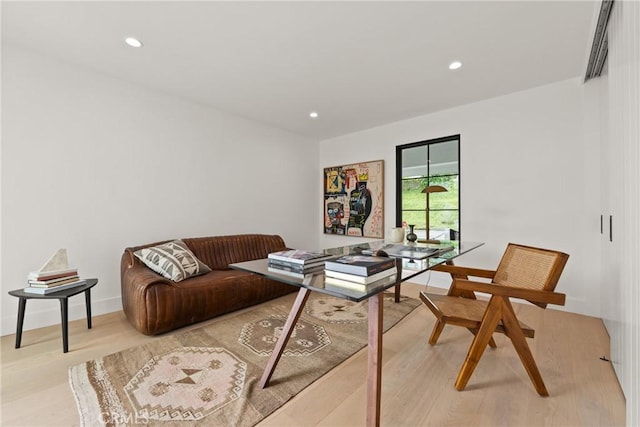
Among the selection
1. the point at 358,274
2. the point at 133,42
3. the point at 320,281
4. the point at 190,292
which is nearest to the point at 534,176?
the point at 358,274

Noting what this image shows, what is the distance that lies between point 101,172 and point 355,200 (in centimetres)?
333

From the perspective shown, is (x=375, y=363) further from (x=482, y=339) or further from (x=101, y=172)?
(x=101, y=172)

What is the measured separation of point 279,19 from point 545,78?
2.71 metres

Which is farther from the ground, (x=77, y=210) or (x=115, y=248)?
(x=77, y=210)

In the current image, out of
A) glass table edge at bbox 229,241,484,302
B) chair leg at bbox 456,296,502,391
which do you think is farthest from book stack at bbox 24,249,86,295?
chair leg at bbox 456,296,502,391

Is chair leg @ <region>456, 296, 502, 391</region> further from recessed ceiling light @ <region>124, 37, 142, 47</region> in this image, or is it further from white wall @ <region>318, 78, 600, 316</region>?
recessed ceiling light @ <region>124, 37, 142, 47</region>

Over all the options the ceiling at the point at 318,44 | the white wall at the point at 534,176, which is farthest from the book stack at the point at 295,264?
the white wall at the point at 534,176

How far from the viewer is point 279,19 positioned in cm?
186

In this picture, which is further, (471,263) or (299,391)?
(471,263)

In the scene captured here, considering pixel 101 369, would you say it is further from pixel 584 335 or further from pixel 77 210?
pixel 584 335

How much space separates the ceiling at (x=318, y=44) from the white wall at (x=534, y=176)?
0.25 m

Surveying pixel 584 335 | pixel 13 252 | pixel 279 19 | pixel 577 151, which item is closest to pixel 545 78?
pixel 577 151

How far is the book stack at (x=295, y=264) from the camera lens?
1.33 m

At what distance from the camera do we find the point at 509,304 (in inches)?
60.3
